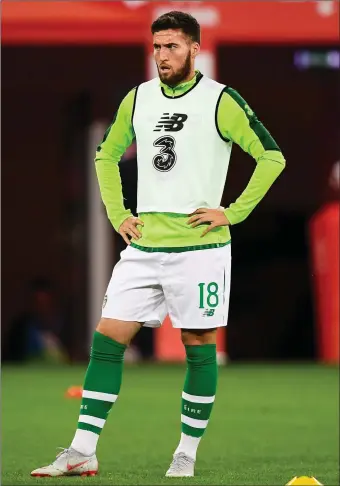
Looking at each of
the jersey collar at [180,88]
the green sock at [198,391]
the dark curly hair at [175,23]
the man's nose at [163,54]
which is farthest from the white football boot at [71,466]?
the dark curly hair at [175,23]

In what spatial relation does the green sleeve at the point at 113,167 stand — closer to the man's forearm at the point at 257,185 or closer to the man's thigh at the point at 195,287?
the man's thigh at the point at 195,287

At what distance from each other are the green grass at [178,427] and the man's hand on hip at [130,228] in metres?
0.91

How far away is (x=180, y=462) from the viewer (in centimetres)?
493

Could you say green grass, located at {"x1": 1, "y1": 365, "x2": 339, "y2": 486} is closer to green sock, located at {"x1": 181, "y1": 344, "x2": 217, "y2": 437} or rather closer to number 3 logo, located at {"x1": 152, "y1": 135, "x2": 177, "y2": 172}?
green sock, located at {"x1": 181, "y1": 344, "x2": 217, "y2": 437}

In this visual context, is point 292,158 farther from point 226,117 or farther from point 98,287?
point 226,117

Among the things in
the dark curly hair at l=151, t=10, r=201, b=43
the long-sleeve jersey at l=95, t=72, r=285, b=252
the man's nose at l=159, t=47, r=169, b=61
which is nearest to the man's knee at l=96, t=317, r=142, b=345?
the long-sleeve jersey at l=95, t=72, r=285, b=252

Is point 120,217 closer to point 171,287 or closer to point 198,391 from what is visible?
point 171,287

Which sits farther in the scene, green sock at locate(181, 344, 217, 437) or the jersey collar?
green sock at locate(181, 344, 217, 437)

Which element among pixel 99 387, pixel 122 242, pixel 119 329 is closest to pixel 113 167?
pixel 119 329

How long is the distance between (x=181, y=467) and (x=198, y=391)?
30cm

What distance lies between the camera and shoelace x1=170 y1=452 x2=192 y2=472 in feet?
16.1

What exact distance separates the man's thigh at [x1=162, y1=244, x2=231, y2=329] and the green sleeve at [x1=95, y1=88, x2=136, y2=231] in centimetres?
31

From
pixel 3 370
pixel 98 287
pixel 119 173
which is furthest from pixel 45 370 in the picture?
pixel 119 173

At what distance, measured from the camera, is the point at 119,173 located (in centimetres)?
505
